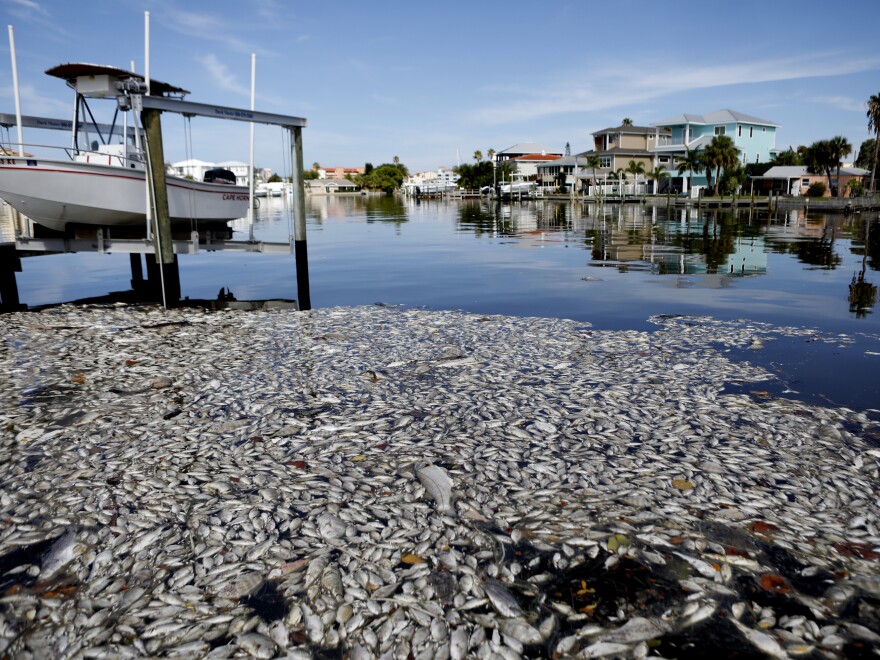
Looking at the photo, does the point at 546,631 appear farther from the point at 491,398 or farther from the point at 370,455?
the point at 491,398

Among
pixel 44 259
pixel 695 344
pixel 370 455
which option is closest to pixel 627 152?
pixel 44 259

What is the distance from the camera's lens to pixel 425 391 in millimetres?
10297

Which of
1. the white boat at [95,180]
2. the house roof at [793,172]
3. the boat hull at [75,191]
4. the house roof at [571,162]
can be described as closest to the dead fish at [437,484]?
the white boat at [95,180]

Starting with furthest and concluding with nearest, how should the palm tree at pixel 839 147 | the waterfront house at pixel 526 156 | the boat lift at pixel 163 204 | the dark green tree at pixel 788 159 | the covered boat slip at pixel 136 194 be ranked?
the waterfront house at pixel 526 156
the dark green tree at pixel 788 159
the palm tree at pixel 839 147
the covered boat slip at pixel 136 194
the boat lift at pixel 163 204

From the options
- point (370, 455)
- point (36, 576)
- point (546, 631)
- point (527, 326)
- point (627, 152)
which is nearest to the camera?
point (546, 631)

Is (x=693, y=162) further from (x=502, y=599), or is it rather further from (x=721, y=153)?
(x=502, y=599)

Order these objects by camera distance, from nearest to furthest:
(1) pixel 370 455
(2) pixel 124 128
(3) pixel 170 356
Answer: (1) pixel 370 455
(3) pixel 170 356
(2) pixel 124 128

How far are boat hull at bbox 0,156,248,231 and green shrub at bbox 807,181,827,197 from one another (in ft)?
324

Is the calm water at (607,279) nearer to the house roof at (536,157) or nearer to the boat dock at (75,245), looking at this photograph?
the boat dock at (75,245)

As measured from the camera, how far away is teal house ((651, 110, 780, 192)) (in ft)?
337

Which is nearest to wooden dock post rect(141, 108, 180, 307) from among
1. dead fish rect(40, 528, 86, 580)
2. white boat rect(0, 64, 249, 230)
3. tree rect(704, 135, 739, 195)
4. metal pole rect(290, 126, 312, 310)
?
white boat rect(0, 64, 249, 230)

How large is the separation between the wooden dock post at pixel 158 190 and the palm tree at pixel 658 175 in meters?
96.3

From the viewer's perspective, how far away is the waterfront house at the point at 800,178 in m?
94.4

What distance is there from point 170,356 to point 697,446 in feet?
33.6
